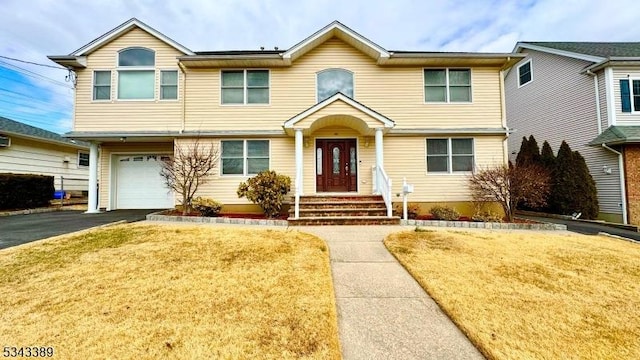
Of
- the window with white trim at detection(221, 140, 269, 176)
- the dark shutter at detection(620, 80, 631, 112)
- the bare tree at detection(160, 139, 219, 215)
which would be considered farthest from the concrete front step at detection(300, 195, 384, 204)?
the dark shutter at detection(620, 80, 631, 112)

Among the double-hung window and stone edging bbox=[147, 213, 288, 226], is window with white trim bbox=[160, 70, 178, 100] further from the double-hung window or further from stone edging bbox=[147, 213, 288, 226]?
stone edging bbox=[147, 213, 288, 226]

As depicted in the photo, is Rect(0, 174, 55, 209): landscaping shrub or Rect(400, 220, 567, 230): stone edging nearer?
Rect(400, 220, 567, 230): stone edging

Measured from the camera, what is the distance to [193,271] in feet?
14.5

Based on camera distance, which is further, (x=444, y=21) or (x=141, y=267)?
(x=444, y=21)

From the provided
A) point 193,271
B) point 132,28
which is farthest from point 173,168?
point 193,271

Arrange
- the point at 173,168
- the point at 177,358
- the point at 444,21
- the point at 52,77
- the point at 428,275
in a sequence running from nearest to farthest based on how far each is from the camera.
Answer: the point at 177,358 → the point at 428,275 → the point at 173,168 → the point at 444,21 → the point at 52,77

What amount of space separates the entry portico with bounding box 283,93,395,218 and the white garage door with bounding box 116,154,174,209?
674 cm

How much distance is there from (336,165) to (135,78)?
8.76 metres

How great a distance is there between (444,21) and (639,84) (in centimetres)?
967

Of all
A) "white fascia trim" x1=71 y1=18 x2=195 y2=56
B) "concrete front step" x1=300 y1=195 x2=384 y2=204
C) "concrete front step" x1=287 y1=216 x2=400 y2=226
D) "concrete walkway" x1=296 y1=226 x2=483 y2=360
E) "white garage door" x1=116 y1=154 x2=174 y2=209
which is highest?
"white fascia trim" x1=71 y1=18 x2=195 y2=56

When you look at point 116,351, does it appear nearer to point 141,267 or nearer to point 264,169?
point 141,267

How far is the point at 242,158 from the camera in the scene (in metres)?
11.0

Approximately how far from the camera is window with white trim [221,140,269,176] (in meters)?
11.0

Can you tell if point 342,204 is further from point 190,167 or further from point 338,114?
point 190,167
